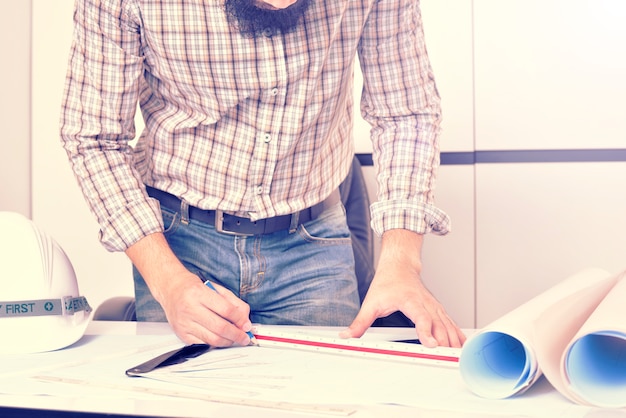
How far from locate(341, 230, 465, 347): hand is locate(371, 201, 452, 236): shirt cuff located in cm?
2

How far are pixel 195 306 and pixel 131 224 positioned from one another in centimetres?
25

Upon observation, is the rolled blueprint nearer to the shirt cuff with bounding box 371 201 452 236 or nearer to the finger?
the finger

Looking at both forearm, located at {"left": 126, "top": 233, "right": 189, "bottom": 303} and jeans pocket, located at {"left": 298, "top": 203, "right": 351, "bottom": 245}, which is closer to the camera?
forearm, located at {"left": 126, "top": 233, "right": 189, "bottom": 303}

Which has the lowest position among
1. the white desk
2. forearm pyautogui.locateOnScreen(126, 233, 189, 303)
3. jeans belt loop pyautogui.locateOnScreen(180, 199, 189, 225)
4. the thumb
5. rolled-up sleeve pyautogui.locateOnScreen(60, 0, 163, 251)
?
the white desk

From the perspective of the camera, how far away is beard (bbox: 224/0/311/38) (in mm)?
1155

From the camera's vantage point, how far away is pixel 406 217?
48.0 inches

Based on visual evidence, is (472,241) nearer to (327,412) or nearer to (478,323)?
(478,323)

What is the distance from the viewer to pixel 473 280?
1965 millimetres

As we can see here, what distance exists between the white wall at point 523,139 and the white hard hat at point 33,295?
113 cm

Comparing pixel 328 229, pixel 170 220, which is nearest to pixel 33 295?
pixel 170 220

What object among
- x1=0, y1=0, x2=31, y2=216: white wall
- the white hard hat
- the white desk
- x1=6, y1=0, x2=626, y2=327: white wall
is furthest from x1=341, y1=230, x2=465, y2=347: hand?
x1=0, y1=0, x2=31, y2=216: white wall

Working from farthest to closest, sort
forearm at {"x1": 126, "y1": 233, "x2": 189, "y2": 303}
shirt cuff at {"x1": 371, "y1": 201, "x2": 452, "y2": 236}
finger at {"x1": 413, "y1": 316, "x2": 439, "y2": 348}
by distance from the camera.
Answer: shirt cuff at {"x1": 371, "y1": 201, "x2": 452, "y2": 236} < forearm at {"x1": 126, "y1": 233, "x2": 189, "y2": 303} < finger at {"x1": 413, "y1": 316, "x2": 439, "y2": 348}

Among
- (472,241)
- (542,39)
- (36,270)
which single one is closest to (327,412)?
(36,270)

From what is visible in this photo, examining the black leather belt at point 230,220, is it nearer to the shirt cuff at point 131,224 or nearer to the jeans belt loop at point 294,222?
the jeans belt loop at point 294,222
